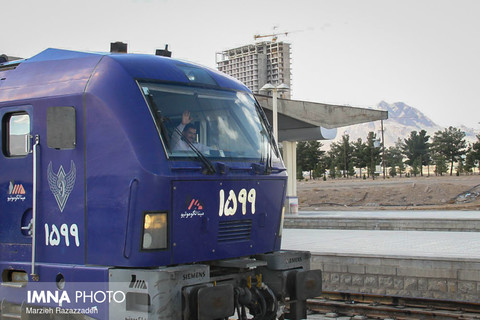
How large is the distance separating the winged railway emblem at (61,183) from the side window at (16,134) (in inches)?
18.6

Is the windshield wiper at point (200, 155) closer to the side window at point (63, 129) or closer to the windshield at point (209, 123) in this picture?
the windshield at point (209, 123)

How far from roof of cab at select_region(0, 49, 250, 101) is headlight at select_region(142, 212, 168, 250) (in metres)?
1.48

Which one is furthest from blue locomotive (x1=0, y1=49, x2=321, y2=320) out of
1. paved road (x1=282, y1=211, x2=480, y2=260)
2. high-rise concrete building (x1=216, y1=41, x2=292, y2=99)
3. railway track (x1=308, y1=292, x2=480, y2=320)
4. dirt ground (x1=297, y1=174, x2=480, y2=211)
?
high-rise concrete building (x1=216, y1=41, x2=292, y2=99)

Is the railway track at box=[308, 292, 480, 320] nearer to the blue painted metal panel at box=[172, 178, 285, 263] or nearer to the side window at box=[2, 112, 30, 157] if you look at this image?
the blue painted metal panel at box=[172, 178, 285, 263]

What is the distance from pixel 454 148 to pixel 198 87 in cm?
7555

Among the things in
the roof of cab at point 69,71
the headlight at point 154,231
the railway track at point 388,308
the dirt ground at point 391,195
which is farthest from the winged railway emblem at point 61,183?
the dirt ground at point 391,195

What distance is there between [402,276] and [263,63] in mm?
146743

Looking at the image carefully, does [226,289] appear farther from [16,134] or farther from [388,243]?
[388,243]

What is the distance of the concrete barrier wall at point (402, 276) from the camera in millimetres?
10188

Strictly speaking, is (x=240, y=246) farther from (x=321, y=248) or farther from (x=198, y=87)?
(x=321, y=248)

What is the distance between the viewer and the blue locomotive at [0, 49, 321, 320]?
6.07 metres

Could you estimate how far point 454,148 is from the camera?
3054 inches

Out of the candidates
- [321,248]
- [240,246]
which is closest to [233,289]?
[240,246]

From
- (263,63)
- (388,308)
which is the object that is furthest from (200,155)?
(263,63)
